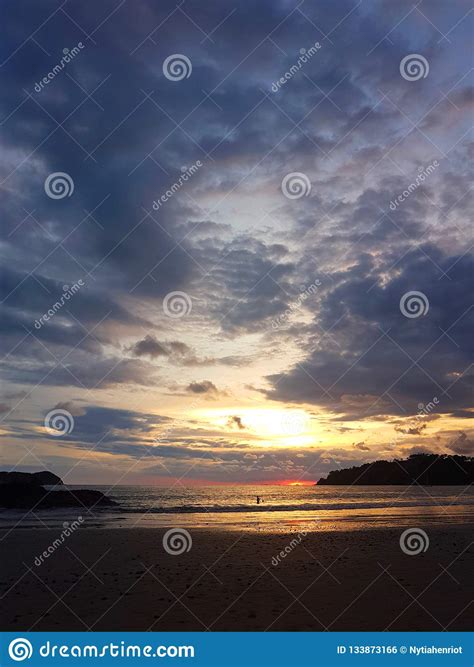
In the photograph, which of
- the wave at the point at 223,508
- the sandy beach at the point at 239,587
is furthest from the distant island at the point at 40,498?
the sandy beach at the point at 239,587

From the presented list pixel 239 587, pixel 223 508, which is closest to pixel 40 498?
pixel 223 508

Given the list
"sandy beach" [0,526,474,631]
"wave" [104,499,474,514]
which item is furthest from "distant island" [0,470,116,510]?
"sandy beach" [0,526,474,631]

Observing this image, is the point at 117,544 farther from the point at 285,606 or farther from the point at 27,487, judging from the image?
the point at 27,487

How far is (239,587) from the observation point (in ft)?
49.5

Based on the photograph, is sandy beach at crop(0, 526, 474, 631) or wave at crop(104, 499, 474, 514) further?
wave at crop(104, 499, 474, 514)

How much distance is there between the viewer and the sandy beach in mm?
11711

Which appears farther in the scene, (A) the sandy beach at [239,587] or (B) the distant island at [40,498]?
(B) the distant island at [40,498]

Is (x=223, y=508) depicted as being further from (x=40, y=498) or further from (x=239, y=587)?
(x=239, y=587)

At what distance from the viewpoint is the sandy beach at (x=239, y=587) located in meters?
11.7

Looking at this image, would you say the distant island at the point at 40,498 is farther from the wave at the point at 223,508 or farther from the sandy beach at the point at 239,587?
the sandy beach at the point at 239,587

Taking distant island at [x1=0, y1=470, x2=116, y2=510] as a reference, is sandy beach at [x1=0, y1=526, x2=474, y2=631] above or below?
below

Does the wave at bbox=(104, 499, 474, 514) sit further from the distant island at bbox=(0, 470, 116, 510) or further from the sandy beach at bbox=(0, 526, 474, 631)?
the sandy beach at bbox=(0, 526, 474, 631)

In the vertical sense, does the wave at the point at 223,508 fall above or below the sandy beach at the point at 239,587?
above

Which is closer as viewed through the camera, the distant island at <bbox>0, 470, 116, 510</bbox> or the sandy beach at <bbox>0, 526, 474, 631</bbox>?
the sandy beach at <bbox>0, 526, 474, 631</bbox>
